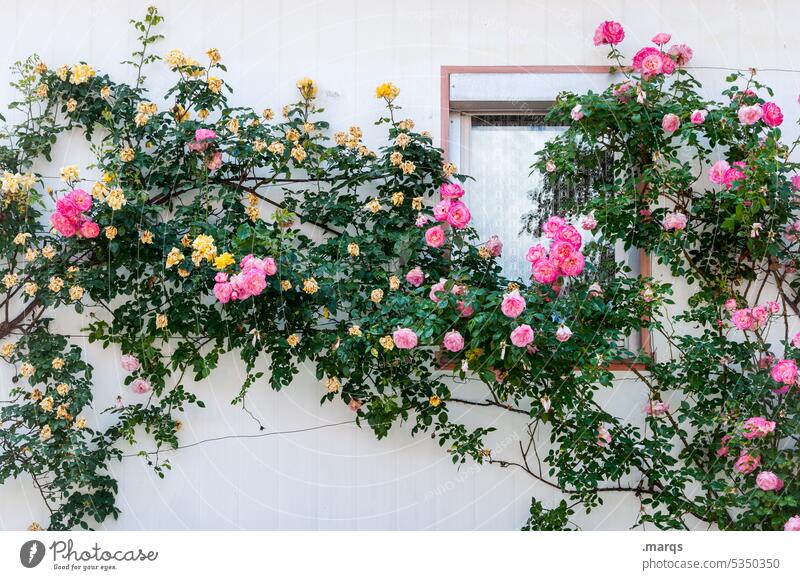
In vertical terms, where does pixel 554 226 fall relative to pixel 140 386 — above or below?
above

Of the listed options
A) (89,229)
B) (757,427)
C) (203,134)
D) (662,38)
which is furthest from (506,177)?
(89,229)

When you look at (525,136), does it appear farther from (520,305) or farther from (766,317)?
(766,317)

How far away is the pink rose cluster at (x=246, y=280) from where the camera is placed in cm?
242

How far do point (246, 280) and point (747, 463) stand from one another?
168 cm

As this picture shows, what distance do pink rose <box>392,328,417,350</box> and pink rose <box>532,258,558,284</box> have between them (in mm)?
434

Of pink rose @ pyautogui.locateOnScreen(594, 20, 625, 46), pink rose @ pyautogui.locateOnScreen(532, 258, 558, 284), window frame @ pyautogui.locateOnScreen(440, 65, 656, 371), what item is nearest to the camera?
pink rose @ pyautogui.locateOnScreen(532, 258, 558, 284)

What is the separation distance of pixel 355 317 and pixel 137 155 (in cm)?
95

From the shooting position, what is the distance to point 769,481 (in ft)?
8.17

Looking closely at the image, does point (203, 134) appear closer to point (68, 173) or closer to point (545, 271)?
point (68, 173)

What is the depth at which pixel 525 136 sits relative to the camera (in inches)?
115

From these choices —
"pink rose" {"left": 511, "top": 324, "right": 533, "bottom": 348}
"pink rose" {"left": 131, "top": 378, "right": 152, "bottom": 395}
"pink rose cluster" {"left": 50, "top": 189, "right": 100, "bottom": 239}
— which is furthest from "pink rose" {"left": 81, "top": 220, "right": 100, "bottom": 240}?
"pink rose" {"left": 511, "top": 324, "right": 533, "bottom": 348}

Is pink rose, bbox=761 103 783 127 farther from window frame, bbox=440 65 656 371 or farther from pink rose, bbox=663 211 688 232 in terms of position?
window frame, bbox=440 65 656 371

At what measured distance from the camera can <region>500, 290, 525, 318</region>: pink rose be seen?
7.88 ft

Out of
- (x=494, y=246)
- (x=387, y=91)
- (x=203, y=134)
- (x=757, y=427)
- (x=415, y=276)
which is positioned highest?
(x=387, y=91)
